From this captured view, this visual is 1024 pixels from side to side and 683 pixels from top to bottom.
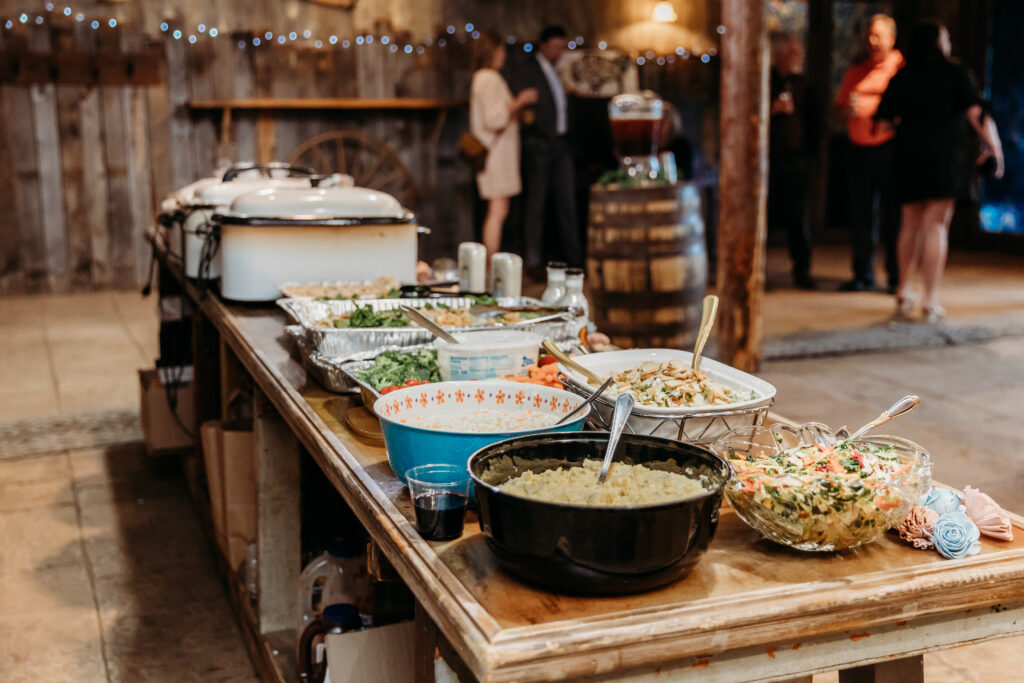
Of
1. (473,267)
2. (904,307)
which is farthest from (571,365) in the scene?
(904,307)

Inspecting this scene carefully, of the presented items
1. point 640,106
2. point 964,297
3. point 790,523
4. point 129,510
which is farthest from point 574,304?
point 964,297

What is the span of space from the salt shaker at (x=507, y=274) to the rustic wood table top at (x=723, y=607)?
48.5 inches

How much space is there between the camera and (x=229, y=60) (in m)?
7.57

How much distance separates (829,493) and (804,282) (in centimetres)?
681

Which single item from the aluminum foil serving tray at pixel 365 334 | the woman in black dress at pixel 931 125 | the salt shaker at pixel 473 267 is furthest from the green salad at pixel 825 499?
the woman in black dress at pixel 931 125

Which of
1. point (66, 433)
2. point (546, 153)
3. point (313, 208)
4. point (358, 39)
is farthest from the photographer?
point (358, 39)

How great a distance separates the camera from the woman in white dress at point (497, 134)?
705 cm

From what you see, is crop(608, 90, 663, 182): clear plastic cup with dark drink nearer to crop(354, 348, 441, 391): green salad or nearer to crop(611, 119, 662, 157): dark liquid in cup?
crop(611, 119, 662, 157): dark liquid in cup

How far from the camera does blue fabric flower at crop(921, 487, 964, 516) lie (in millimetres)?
1126

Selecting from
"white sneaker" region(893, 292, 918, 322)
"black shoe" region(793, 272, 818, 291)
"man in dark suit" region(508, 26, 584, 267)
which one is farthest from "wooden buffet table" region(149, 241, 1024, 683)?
"black shoe" region(793, 272, 818, 291)

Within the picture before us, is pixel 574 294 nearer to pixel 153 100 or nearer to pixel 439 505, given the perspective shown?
pixel 439 505

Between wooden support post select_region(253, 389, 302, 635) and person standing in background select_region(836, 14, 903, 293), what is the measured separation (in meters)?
4.90

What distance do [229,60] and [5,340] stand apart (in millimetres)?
2896

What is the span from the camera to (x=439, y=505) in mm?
1104
